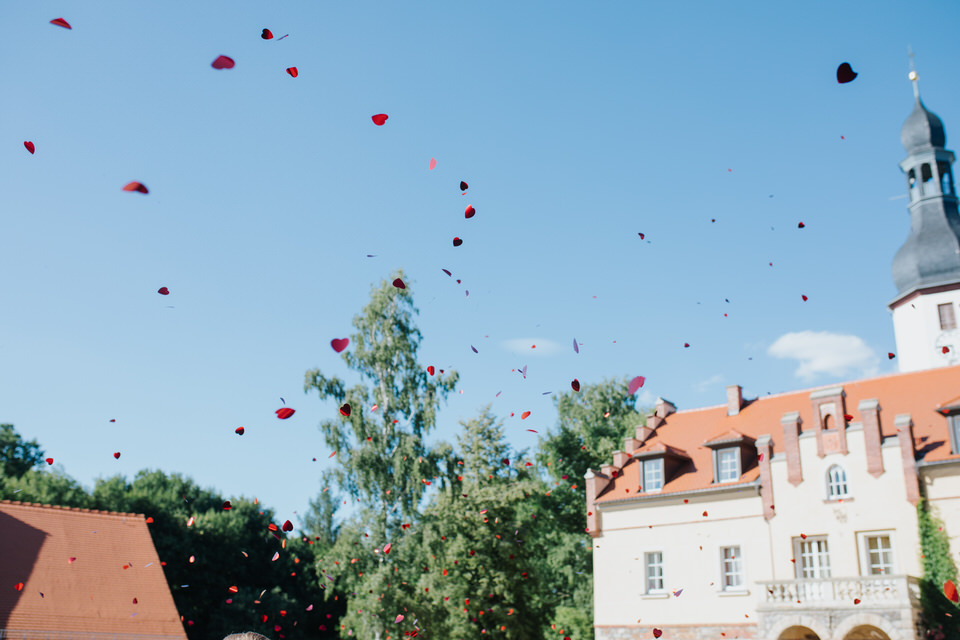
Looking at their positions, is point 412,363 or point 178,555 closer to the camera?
point 412,363

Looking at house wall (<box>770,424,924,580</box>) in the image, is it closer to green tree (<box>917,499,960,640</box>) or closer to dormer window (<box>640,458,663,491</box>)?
green tree (<box>917,499,960,640</box>)

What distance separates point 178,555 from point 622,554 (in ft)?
85.5

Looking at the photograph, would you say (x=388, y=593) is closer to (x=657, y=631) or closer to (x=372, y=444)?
→ (x=372, y=444)

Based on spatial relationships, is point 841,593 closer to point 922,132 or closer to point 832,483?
point 832,483

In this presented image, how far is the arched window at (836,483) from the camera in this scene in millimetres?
25156

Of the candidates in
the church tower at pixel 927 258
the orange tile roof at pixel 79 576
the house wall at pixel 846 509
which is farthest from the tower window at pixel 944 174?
the orange tile roof at pixel 79 576

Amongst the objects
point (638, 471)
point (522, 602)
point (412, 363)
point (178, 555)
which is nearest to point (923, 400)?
point (638, 471)

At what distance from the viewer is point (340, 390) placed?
114ft

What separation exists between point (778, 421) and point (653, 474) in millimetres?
5142

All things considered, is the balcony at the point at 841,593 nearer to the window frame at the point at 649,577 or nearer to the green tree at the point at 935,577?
the green tree at the point at 935,577

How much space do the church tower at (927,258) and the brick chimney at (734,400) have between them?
11711 mm

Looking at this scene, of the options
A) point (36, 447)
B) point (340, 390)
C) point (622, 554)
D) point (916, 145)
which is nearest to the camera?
point (622, 554)

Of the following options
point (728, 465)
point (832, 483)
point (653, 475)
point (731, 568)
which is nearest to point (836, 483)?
point (832, 483)

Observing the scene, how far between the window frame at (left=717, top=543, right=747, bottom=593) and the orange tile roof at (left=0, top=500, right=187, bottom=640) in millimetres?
20334
